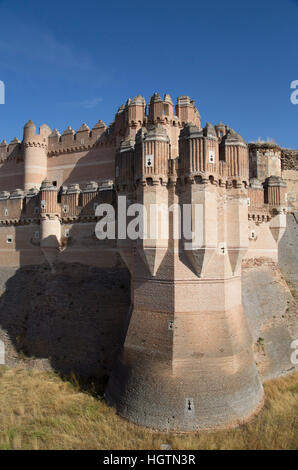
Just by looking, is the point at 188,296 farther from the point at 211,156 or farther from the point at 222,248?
the point at 211,156

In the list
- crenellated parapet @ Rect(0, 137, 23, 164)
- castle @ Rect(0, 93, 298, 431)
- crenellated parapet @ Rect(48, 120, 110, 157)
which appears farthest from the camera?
crenellated parapet @ Rect(0, 137, 23, 164)

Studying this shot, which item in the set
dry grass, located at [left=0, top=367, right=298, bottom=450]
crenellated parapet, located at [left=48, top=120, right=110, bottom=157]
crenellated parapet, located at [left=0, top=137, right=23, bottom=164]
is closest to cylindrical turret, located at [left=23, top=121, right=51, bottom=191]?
crenellated parapet, located at [left=48, top=120, right=110, bottom=157]

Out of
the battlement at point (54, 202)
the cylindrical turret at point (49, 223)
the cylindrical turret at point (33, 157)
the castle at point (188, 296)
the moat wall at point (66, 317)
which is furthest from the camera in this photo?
the cylindrical turret at point (33, 157)

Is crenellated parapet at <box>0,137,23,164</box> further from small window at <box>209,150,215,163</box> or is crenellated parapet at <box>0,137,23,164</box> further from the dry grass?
small window at <box>209,150,215,163</box>

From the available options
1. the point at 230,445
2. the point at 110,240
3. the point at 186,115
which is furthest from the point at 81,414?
the point at 186,115

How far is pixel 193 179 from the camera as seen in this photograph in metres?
12.6

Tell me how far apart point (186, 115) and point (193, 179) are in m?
10.9

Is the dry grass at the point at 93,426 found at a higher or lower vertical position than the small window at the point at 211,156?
lower

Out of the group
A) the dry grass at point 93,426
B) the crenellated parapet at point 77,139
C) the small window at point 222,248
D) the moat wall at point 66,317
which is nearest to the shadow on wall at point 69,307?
Result: the moat wall at point 66,317

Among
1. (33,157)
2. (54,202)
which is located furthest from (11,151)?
(54,202)

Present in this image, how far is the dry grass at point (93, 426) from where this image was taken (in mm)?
10766

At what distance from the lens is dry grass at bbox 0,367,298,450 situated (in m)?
10.8

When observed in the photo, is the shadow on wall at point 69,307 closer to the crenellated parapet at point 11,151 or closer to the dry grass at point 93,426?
the dry grass at point 93,426

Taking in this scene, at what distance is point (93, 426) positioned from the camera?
38.4ft
